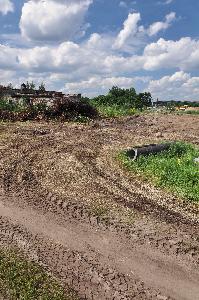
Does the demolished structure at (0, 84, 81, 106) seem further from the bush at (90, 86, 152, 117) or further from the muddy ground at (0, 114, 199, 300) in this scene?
the muddy ground at (0, 114, 199, 300)

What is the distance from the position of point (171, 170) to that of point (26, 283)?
814cm

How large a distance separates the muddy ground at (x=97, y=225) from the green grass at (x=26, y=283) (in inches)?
10.8

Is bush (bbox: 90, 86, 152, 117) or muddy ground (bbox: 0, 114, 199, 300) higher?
bush (bbox: 90, 86, 152, 117)

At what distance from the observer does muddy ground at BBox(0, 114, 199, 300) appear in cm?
780

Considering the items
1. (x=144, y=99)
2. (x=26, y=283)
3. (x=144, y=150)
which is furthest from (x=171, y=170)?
(x=144, y=99)

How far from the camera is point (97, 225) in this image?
33.1 feet

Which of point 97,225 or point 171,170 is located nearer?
point 97,225

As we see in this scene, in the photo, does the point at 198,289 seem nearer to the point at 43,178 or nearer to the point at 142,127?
the point at 43,178

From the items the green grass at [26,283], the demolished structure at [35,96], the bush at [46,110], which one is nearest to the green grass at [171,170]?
the green grass at [26,283]

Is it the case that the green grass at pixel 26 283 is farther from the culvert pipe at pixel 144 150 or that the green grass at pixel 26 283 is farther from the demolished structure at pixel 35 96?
the demolished structure at pixel 35 96

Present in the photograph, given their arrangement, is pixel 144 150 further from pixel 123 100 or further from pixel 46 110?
pixel 123 100

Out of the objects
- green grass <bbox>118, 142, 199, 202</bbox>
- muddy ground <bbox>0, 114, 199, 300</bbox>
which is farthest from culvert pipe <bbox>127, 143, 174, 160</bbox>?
muddy ground <bbox>0, 114, 199, 300</bbox>

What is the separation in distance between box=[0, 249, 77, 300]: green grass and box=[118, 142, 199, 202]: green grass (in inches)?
227

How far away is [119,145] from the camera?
66.0 ft
